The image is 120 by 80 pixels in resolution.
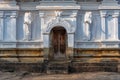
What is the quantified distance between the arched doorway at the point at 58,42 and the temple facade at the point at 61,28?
0.31ft

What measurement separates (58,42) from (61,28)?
976mm

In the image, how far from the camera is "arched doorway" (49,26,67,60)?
2112 centimetres

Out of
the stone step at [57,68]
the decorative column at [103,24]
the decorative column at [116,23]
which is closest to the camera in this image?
the stone step at [57,68]

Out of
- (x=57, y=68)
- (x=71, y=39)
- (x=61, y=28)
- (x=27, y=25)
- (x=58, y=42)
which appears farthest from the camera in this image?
(x=58, y=42)

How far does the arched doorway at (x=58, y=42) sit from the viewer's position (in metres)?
21.1

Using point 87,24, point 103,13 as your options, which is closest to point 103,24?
point 103,13

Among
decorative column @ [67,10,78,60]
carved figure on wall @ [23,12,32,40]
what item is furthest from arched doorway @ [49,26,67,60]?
carved figure on wall @ [23,12,32,40]

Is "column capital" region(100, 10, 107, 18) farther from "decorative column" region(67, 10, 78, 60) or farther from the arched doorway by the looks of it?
the arched doorway

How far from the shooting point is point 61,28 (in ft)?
69.3

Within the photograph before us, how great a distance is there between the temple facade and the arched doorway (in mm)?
96

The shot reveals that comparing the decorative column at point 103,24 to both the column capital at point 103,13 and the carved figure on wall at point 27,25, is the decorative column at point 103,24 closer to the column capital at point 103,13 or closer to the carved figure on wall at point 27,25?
the column capital at point 103,13

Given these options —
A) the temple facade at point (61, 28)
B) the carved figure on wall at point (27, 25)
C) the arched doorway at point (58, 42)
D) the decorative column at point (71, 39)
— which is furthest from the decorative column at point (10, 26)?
the decorative column at point (71, 39)

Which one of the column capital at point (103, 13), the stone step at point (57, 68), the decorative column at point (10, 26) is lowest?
the stone step at point (57, 68)

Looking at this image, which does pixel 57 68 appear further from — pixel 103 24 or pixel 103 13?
pixel 103 13
